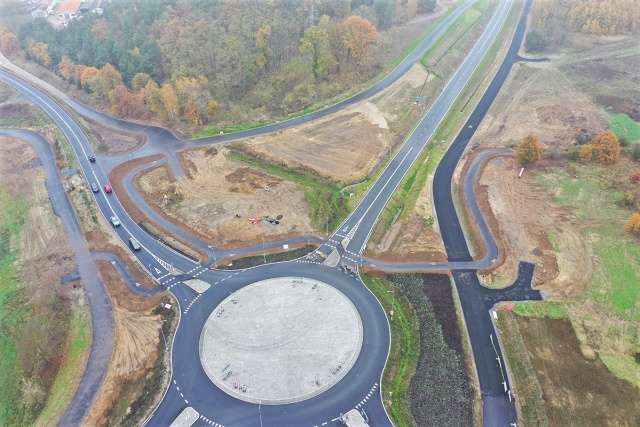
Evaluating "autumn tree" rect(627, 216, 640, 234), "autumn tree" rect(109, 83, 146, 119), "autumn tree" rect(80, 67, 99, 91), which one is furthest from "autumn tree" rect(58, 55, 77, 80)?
"autumn tree" rect(627, 216, 640, 234)

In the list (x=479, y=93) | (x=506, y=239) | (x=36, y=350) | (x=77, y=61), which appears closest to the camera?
(x=36, y=350)

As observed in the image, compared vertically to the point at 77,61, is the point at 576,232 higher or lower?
lower

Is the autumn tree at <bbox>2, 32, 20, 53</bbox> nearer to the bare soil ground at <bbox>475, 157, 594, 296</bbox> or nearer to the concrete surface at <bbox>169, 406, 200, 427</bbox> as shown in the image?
the concrete surface at <bbox>169, 406, 200, 427</bbox>

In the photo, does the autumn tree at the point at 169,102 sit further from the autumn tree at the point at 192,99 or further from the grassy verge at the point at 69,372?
the grassy verge at the point at 69,372

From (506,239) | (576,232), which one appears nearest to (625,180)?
(576,232)

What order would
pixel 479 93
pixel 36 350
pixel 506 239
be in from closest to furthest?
1. pixel 36 350
2. pixel 506 239
3. pixel 479 93

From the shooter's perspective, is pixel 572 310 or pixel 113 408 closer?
pixel 113 408

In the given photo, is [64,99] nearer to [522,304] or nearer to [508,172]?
[508,172]

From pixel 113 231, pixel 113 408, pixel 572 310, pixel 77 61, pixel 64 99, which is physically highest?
pixel 77 61

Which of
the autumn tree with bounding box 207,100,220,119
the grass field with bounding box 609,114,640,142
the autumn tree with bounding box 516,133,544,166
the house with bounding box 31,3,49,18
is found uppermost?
the house with bounding box 31,3,49,18
